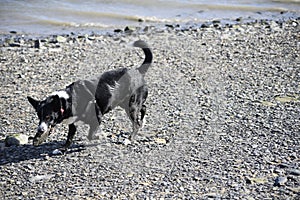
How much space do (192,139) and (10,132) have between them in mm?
2311

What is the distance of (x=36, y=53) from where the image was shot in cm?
1018

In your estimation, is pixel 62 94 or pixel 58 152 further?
pixel 58 152

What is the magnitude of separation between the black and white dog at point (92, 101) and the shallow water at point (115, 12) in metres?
6.68

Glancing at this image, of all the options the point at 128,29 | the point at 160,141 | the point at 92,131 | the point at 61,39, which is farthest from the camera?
the point at 128,29

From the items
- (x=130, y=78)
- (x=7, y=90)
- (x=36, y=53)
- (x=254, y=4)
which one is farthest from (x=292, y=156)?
(x=254, y=4)

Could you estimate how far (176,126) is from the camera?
6.63 m

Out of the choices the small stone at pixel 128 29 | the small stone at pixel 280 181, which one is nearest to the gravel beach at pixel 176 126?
the small stone at pixel 280 181

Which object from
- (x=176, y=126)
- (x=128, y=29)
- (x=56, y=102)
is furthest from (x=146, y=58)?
(x=128, y=29)

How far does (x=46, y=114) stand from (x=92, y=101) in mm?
666

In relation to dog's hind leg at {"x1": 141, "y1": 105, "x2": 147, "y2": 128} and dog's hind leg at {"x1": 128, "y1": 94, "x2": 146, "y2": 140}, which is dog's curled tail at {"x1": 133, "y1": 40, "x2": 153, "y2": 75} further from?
dog's hind leg at {"x1": 141, "y1": 105, "x2": 147, "y2": 128}

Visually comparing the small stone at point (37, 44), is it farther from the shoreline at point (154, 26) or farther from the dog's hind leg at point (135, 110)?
the dog's hind leg at point (135, 110)

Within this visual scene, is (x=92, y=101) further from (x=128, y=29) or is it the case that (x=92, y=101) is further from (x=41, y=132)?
(x=128, y=29)

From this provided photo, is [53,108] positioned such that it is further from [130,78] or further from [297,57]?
[297,57]

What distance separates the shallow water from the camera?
43.4ft
